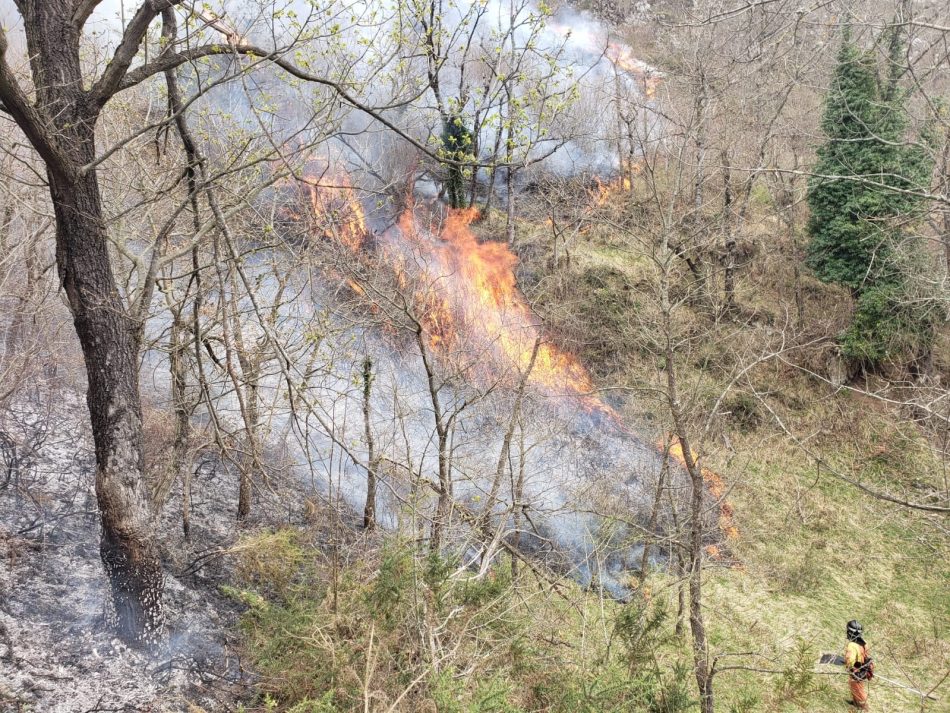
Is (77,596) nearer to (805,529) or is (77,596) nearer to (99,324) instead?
(99,324)

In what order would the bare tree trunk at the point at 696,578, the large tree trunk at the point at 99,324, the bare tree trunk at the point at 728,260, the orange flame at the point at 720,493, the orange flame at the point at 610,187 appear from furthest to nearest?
1. the orange flame at the point at 610,187
2. the bare tree trunk at the point at 728,260
3. the orange flame at the point at 720,493
4. the bare tree trunk at the point at 696,578
5. the large tree trunk at the point at 99,324

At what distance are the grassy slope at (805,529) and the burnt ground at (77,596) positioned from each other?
673 cm

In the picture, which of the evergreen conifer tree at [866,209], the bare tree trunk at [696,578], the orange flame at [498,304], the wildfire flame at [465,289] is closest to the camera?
the bare tree trunk at [696,578]

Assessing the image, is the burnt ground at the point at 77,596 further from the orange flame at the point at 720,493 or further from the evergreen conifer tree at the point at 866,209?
the evergreen conifer tree at the point at 866,209

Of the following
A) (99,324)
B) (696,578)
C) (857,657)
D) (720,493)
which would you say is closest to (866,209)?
(720,493)

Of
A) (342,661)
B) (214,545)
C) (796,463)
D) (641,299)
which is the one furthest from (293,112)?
(796,463)

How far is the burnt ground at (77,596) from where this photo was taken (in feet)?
17.4

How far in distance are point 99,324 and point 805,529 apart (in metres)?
14.3

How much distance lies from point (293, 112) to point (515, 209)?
818cm

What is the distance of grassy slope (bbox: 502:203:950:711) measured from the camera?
10609 mm

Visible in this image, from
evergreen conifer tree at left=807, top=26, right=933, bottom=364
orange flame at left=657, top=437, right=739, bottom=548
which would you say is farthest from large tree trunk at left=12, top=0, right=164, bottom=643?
evergreen conifer tree at left=807, top=26, right=933, bottom=364

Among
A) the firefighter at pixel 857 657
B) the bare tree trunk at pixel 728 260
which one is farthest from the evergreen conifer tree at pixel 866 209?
the firefighter at pixel 857 657

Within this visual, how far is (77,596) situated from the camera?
6.22 metres

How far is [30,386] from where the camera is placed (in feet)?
30.5
